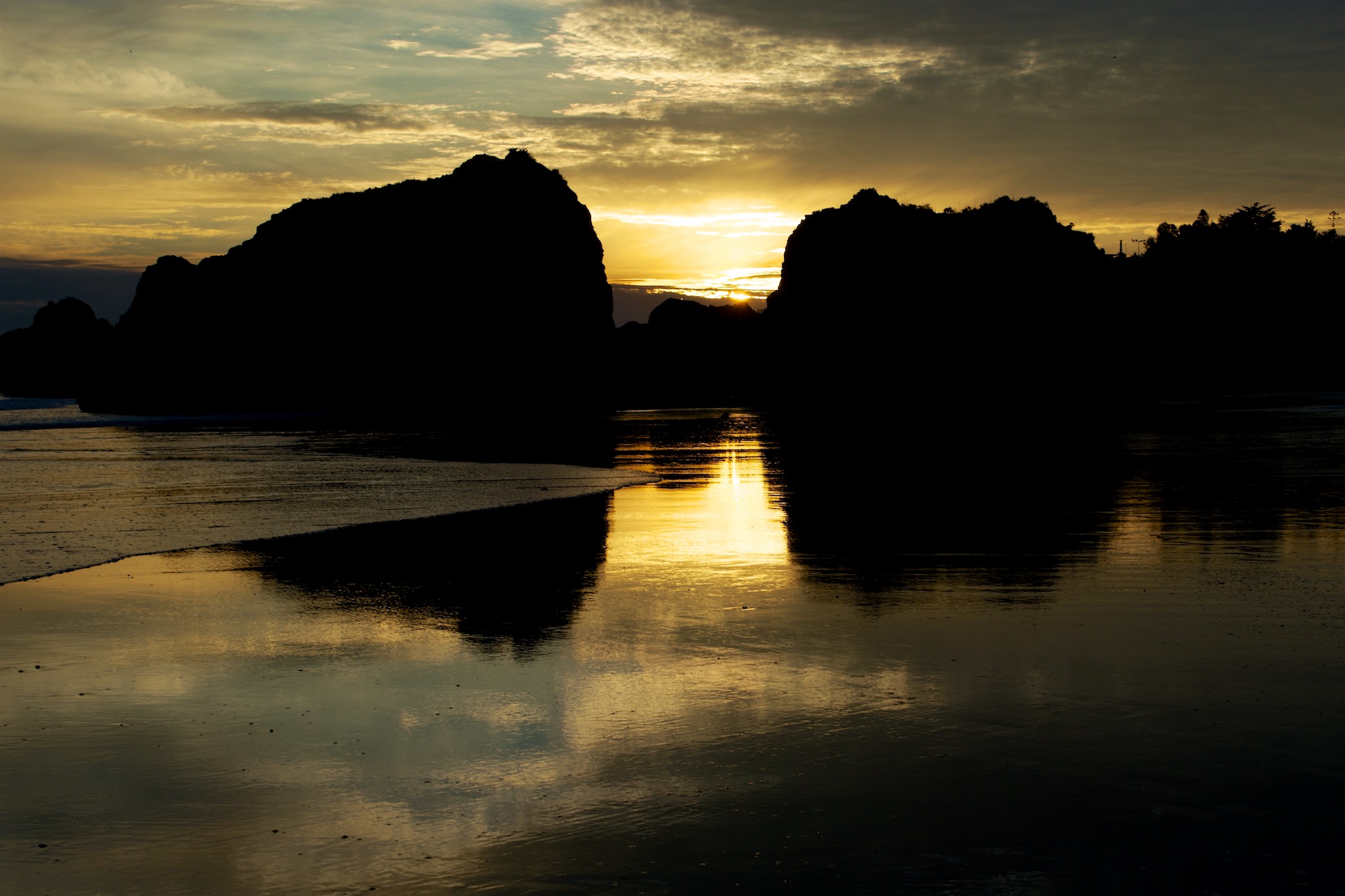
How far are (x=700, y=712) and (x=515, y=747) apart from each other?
145cm

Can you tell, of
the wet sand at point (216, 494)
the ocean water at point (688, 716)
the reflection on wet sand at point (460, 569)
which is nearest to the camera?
the ocean water at point (688, 716)

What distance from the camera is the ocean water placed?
5.59 m

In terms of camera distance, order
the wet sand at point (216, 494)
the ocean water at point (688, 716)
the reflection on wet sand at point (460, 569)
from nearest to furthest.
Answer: the ocean water at point (688, 716) → the reflection on wet sand at point (460, 569) → the wet sand at point (216, 494)

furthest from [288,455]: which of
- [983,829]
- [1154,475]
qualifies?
[983,829]

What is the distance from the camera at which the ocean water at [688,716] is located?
5.59 metres

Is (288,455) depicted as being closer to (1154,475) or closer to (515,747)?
(1154,475)

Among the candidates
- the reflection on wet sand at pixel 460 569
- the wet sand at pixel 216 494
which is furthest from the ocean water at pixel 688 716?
the wet sand at pixel 216 494

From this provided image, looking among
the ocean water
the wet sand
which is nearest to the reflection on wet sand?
the ocean water

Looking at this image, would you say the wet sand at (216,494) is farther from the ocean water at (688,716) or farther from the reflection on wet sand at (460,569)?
the ocean water at (688,716)

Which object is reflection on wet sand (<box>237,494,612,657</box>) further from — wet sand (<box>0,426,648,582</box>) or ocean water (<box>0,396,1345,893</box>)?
wet sand (<box>0,426,648,582</box>)

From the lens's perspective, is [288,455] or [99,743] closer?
[99,743]

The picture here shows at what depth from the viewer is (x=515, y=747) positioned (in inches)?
287

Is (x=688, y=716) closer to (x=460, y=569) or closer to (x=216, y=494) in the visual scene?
(x=460, y=569)

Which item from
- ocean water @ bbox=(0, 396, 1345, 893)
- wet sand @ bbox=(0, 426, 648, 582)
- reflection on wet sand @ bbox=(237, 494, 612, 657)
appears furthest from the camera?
wet sand @ bbox=(0, 426, 648, 582)
